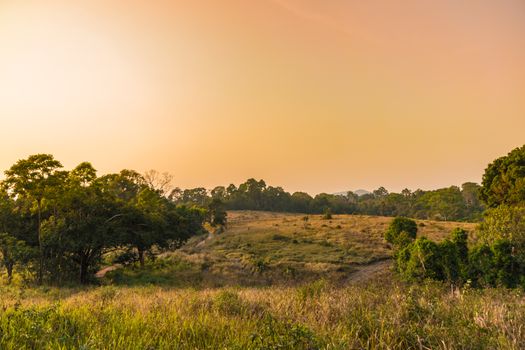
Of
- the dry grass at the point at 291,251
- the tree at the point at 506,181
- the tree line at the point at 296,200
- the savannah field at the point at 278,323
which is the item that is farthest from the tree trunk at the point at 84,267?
the tree line at the point at 296,200

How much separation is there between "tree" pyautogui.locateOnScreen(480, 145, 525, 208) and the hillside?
10.9 meters

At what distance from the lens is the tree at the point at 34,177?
23.7 m

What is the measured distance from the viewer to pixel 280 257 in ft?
133

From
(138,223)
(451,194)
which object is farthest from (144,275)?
(451,194)

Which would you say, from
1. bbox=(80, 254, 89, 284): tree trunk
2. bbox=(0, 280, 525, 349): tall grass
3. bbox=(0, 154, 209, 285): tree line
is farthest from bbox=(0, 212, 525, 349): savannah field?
bbox=(80, 254, 89, 284): tree trunk

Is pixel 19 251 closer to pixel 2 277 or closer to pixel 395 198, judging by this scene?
pixel 2 277

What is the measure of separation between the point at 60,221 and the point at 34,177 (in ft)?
12.8

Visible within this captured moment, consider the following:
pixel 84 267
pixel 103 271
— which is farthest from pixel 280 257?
pixel 84 267

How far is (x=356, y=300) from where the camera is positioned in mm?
6699

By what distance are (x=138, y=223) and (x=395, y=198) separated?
97.6 m

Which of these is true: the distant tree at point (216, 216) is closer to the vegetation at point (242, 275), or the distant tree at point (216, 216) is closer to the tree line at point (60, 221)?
the vegetation at point (242, 275)

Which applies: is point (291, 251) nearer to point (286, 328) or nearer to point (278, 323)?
point (278, 323)

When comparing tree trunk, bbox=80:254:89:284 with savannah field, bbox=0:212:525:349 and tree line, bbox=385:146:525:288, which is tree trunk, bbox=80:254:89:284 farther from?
tree line, bbox=385:146:525:288

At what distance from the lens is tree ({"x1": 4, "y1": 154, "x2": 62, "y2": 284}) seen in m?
23.7
